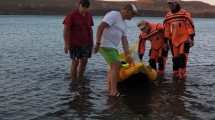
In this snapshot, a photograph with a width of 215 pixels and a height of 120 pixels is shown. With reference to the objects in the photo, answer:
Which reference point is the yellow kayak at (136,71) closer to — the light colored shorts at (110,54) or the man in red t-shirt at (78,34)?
the man in red t-shirt at (78,34)

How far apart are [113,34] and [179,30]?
3196mm

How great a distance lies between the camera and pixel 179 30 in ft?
46.8

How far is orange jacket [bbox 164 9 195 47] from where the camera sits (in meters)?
14.2

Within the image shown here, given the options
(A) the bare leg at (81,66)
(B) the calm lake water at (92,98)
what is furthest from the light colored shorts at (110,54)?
(A) the bare leg at (81,66)

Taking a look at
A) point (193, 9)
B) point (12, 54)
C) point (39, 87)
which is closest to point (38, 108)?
point (39, 87)

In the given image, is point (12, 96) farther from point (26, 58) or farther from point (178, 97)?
point (26, 58)

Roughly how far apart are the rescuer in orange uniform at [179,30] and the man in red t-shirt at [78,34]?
212 cm

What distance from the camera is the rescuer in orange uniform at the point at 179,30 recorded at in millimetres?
14195

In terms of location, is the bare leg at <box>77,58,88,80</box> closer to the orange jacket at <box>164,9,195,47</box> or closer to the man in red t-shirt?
the man in red t-shirt

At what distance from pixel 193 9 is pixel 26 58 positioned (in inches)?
5993

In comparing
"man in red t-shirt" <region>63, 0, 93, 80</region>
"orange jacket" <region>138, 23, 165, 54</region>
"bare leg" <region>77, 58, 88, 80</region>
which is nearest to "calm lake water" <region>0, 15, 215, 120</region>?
"bare leg" <region>77, 58, 88, 80</region>

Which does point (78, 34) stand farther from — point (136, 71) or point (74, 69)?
point (136, 71)

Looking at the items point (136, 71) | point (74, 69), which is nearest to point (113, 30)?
point (136, 71)

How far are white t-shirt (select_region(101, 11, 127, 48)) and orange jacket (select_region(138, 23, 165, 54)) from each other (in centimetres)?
A: 300
